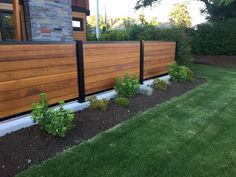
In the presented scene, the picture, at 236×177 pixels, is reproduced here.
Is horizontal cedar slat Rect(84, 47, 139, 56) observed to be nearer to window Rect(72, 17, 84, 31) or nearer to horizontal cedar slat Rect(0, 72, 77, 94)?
horizontal cedar slat Rect(0, 72, 77, 94)

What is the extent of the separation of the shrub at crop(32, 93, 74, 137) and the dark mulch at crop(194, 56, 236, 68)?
430 inches

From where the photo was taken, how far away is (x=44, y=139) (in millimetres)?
3457

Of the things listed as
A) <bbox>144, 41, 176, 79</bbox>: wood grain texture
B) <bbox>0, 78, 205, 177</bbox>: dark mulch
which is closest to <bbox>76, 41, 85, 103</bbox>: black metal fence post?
<bbox>0, 78, 205, 177</bbox>: dark mulch

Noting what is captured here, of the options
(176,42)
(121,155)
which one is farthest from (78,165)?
(176,42)

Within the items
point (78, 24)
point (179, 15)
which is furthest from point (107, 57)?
point (179, 15)

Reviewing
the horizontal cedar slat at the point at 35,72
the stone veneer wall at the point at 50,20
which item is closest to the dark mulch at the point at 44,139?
the horizontal cedar slat at the point at 35,72

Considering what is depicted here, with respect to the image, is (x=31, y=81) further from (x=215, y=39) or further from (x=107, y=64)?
(x=215, y=39)

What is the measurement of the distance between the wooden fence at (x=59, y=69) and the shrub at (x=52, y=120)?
449mm

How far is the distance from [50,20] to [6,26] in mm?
1424

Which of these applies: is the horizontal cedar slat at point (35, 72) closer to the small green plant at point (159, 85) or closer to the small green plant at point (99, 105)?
the small green plant at point (99, 105)

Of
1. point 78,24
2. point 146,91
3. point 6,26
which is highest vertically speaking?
point 78,24

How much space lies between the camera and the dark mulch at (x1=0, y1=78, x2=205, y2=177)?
296 centimetres

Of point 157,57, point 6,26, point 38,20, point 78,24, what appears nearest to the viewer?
point 38,20

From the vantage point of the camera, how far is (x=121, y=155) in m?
3.17
